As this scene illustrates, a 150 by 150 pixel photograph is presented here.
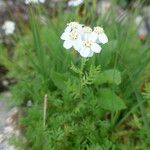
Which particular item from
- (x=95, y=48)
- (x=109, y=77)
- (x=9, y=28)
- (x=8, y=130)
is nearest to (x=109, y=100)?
(x=109, y=77)

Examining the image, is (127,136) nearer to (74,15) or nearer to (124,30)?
(124,30)

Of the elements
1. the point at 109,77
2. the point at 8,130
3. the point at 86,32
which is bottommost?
the point at 8,130

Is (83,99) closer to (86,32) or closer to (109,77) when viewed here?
(109,77)

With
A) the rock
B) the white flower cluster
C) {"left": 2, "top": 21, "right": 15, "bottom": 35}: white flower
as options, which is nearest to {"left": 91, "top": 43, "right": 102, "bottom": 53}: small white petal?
the white flower cluster

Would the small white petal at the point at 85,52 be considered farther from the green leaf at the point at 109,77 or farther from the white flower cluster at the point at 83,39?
the green leaf at the point at 109,77

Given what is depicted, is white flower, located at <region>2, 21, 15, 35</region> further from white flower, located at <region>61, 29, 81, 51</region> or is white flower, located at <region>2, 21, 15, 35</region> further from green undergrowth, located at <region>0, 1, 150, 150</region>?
white flower, located at <region>61, 29, 81, 51</region>

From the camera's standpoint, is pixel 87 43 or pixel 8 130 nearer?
pixel 87 43

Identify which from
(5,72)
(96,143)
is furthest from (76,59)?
(5,72)

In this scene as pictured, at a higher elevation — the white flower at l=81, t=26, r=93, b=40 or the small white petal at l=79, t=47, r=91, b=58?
the white flower at l=81, t=26, r=93, b=40
